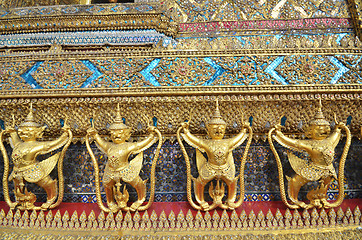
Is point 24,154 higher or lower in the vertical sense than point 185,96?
lower

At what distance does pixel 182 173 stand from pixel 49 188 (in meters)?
1.07

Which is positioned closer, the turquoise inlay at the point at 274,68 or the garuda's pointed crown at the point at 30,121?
the garuda's pointed crown at the point at 30,121

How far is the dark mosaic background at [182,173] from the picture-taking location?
1.95m

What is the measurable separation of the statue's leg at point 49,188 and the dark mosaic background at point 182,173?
15cm

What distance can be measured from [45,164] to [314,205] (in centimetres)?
207

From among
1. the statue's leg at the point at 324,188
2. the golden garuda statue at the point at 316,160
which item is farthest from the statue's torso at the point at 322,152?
the statue's leg at the point at 324,188

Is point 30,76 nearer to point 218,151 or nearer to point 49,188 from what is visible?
point 49,188

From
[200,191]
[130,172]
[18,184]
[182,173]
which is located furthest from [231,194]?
[18,184]

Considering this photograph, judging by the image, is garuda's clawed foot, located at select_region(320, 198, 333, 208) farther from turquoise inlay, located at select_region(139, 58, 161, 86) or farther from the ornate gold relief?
the ornate gold relief

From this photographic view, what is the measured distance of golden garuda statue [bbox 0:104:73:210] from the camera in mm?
1684

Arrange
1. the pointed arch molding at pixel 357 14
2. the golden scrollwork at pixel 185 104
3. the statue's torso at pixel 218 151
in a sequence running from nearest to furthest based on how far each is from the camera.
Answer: the statue's torso at pixel 218 151, the golden scrollwork at pixel 185 104, the pointed arch molding at pixel 357 14

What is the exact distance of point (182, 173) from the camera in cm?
197

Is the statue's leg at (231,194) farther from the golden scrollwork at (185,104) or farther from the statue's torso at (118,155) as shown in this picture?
the statue's torso at (118,155)

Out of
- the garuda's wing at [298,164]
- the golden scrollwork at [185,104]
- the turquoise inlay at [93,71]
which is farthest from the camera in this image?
the turquoise inlay at [93,71]
